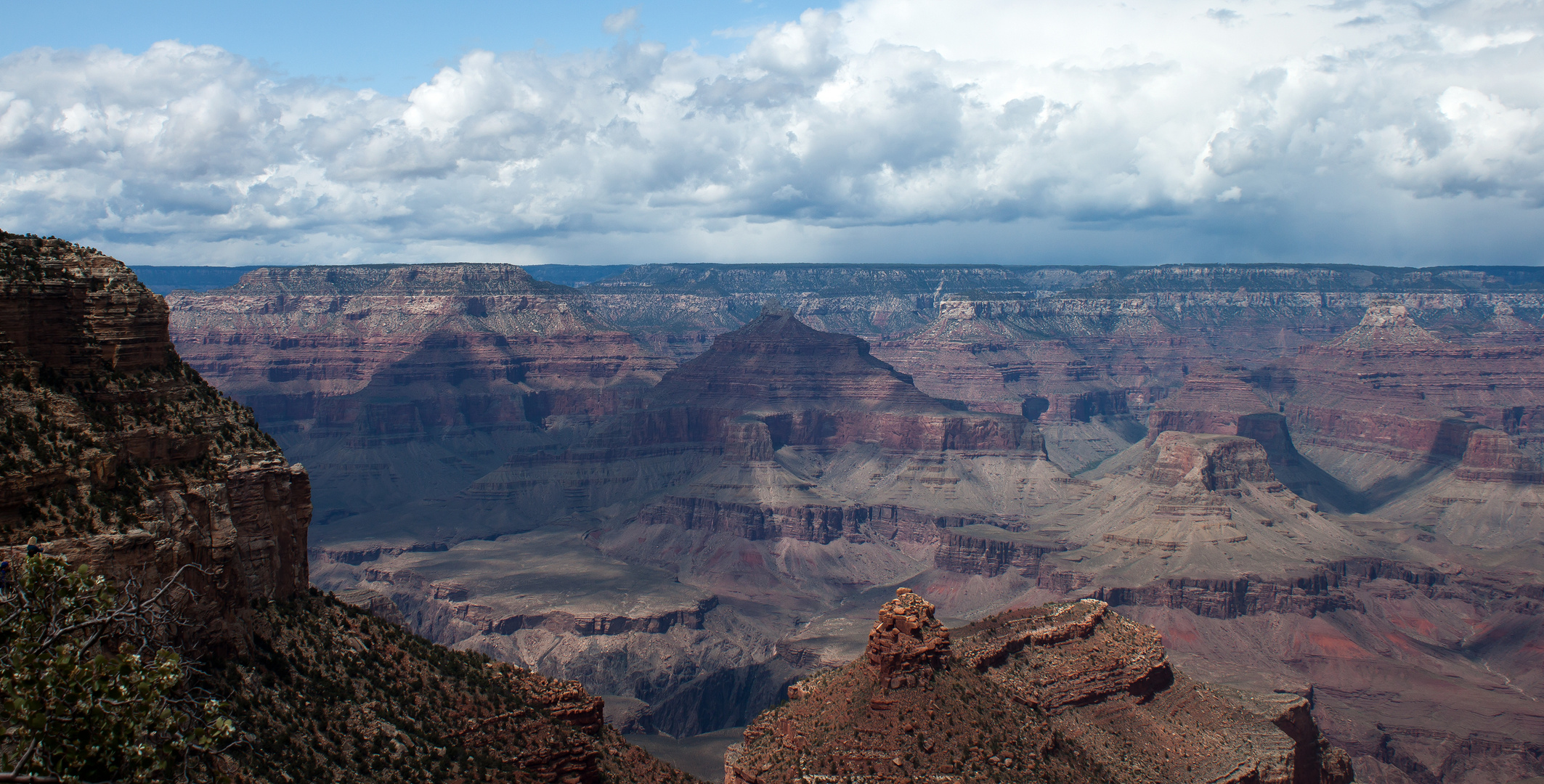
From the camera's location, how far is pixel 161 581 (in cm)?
2739

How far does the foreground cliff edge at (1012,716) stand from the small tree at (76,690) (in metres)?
31.5

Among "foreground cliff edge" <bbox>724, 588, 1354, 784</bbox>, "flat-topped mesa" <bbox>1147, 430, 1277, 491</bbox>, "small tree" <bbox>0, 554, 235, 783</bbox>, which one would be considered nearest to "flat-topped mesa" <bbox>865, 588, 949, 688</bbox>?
"foreground cliff edge" <bbox>724, 588, 1354, 784</bbox>

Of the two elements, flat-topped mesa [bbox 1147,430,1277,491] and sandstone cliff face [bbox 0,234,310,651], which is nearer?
sandstone cliff face [bbox 0,234,310,651]

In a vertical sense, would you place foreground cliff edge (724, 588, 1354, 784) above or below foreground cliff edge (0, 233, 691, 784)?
below

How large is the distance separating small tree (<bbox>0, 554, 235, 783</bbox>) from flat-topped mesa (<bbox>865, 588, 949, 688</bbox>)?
35021mm

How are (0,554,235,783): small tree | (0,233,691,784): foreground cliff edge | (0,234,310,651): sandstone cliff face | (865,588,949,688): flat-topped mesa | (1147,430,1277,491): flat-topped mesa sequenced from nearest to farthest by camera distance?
(0,554,235,783): small tree < (0,234,310,651): sandstone cliff face < (0,233,691,784): foreground cliff edge < (865,588,949,688): flat-topped mesa < (1147,430,1277,491): flat-topped mesa

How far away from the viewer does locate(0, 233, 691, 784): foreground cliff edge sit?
89.0 feet

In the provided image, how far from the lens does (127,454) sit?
30203mm

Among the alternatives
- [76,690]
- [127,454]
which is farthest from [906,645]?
[76,690]

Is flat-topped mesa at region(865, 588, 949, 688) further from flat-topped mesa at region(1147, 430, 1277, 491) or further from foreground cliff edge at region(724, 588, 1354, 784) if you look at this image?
flat-topped mesa at region(1147, 430, 1277, 491)

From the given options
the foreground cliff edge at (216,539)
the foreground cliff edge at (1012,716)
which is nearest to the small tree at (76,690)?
the foreground cliff edge at (216,539)

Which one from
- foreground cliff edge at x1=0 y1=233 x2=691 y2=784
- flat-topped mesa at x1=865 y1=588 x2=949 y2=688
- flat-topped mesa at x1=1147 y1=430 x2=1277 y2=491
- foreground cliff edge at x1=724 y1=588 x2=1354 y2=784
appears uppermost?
foreground cliff edge at x1=0 y1=233 x2=691 y2=784

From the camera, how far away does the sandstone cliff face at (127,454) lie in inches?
1049

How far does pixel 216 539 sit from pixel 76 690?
15524mm
